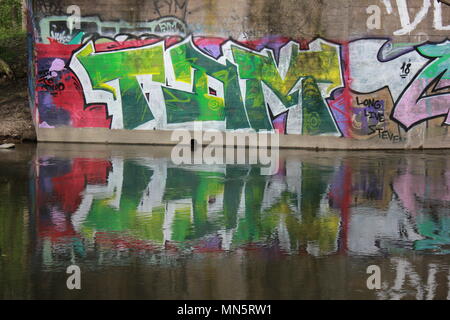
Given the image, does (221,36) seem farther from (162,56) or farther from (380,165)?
(380,165)

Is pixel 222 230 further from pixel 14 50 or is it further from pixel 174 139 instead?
pixel 14 50

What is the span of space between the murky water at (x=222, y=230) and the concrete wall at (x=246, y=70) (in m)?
3.71

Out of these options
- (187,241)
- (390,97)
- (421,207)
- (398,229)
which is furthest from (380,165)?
(187,241)

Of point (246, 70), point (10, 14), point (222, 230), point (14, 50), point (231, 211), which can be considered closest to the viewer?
point (222, 230)

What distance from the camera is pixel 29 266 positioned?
8125 millimetres

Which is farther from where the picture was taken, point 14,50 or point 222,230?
point 14,50

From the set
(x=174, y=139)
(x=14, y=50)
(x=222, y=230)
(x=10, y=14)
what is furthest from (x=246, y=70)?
(x=10, y=14)

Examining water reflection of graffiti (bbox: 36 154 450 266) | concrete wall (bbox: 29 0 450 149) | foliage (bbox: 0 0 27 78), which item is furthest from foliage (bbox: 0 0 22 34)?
water reflection of graffiti (bbox: 36 154 450 266)

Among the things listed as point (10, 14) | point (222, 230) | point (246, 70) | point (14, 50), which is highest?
point (10, 14)

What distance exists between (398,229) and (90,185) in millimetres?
6175

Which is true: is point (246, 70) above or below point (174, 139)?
above

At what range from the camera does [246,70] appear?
69.6 feet

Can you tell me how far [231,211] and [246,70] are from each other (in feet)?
33.4

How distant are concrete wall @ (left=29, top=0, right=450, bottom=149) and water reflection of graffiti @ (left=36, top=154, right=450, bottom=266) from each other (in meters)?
4.69
